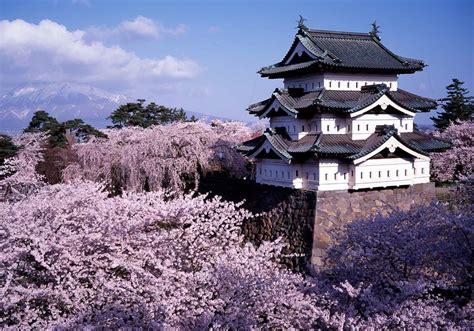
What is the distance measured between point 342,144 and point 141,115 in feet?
84.3

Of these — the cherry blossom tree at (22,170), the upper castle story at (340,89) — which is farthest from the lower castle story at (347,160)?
the cherry blossom tree at (22,170)

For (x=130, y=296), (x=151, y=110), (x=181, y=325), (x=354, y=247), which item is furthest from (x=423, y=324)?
(x=151, y=110)

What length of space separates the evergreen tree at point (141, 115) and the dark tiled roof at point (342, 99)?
69.3ft

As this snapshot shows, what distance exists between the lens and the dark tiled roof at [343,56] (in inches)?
555

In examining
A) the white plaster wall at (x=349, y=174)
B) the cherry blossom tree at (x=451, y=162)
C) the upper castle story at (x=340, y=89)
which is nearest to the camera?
the white plaster wall at (x=349, y=174)

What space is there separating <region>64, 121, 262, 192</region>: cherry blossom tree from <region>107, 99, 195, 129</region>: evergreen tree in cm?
1486

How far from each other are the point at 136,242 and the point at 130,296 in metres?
1.39

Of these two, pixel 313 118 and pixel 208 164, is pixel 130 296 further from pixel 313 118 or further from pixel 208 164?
pixel 208 164

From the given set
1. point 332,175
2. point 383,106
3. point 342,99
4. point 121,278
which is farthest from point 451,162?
point 121,278

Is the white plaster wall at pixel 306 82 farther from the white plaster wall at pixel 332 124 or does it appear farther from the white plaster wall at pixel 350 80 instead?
the white plaster wall at pixel 332 124

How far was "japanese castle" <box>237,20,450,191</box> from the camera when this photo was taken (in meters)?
13.6

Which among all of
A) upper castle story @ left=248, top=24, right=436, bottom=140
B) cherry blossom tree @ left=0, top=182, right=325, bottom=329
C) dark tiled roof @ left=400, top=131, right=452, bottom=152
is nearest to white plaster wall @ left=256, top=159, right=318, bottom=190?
upper castle story @ left=248, top=24, right=436, bottom=140

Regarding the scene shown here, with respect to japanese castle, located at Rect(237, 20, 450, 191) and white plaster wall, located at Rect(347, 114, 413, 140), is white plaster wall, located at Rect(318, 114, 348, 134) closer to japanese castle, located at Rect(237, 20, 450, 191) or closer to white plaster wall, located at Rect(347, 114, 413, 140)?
japanese castle, located at Rect(237, 20, 450, 191)

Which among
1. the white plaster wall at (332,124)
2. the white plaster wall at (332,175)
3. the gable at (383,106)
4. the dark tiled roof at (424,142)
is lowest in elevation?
the white plaster wall at (332,175)
